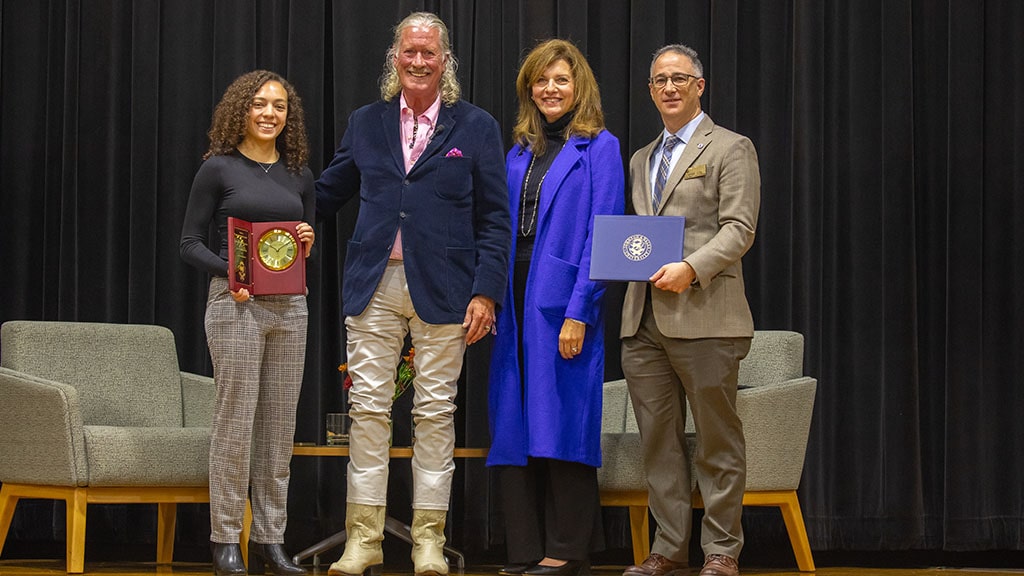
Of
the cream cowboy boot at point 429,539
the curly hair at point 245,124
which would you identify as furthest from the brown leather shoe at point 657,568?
the curly hair at point 245,124

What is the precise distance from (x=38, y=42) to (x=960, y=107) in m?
3.88

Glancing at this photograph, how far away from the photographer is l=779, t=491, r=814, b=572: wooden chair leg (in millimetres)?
3854

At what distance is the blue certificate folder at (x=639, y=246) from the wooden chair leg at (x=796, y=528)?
3.52 feet

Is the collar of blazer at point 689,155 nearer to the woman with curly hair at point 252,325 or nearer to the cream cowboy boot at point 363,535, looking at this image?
the woman with curly hair at point 252,325

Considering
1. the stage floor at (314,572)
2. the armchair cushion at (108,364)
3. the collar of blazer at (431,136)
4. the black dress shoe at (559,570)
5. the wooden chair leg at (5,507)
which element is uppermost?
the collar of blazer at (431,136)

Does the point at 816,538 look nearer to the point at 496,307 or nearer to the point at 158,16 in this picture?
the point at 496,307

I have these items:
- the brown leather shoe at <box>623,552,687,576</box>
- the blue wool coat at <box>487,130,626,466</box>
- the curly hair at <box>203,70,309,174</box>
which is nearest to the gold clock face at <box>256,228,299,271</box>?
the curly hair at <box>203,70,309,174</box>

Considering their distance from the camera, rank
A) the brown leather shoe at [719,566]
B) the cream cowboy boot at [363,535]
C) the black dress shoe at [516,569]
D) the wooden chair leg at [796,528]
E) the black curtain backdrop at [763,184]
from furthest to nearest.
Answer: the black curtain backdrop at [763,184] → the wooden chair leg at [796,528] → the black dress shoe at [516,569] → the brown leather shoe at [719,566] → the cream cowboy boot at [363,535]

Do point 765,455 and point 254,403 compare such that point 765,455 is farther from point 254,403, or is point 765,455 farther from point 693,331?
point 254,403

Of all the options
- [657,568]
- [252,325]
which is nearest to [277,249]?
[252,325]

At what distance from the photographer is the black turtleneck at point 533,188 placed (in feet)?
12.0

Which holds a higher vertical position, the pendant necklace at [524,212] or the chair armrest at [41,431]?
the pendant necklace at [524,212]

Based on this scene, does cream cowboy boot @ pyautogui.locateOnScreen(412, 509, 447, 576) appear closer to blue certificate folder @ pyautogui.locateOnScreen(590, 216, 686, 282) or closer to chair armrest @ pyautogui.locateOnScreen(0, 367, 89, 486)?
blue certificate folder @ pyautogui.locateOnScreen(590, 216, 686, 282)

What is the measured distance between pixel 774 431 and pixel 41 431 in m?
2.48
